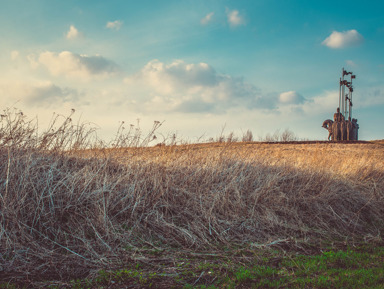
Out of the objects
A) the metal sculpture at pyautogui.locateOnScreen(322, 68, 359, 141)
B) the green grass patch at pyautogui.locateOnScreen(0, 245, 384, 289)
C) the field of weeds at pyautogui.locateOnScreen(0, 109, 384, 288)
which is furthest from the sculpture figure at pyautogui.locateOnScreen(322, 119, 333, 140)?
the green grass patch at pyautogui.locateOnScreen(0, 245, 384, 289)

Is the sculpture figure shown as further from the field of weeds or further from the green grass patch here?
the green grass patch

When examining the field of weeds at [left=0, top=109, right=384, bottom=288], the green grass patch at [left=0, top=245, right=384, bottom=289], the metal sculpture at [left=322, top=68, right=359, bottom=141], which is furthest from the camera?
the metal sculpture at [left=322, top=68, right=359, bottom=141]

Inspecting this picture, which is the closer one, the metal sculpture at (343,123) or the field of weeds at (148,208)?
the field of weeds at (148,208)

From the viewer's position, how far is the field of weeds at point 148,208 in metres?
3.48

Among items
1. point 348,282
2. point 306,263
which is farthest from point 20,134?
point 348,282

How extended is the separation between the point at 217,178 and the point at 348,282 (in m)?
3.39

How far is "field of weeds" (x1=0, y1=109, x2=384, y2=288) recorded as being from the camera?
348 cm

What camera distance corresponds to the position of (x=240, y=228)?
14.9 ft

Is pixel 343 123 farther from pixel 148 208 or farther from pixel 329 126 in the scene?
pixel 148 208

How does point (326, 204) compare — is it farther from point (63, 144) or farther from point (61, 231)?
point (63, 144)

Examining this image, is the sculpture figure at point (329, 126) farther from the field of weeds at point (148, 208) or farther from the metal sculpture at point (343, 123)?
the field of weeds at point (148, 208)

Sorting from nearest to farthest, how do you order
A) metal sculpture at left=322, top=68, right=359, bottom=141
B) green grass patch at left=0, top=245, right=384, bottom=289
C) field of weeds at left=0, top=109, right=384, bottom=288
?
green grass patch at left=0, top=245, right=384, bottom=289, field of weeds at left=0, top=109, right=384, bottom=288, metal sculpture at left=322, top=68, right=359, bottom=141

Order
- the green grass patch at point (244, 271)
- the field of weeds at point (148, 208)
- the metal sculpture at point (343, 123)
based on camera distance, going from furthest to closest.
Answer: the metal sculpture at point (343, 123)
the field of weeds at point (148, 208)
the green grass patch at point (244, 271)

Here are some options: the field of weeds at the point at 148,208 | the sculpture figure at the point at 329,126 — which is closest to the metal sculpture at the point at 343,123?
the sculpture figure at the point at 329,126
